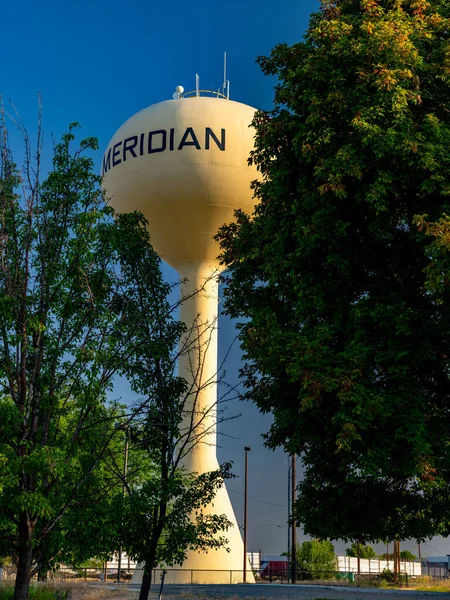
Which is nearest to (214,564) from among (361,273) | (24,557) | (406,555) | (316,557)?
(361,273)

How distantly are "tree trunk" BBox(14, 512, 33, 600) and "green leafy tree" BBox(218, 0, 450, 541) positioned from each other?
16.0ft

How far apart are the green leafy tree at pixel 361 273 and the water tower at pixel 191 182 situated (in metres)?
9.81

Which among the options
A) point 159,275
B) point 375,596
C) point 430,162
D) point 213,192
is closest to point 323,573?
point 375,596

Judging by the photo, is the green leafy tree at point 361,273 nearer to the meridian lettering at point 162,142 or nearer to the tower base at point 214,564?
the meridian lettering at point 162,142

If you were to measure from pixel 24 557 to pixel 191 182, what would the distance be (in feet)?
56.0

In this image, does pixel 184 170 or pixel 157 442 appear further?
pixel 184 170

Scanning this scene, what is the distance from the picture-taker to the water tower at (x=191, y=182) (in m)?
25.7

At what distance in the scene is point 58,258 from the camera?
11125 millimetres

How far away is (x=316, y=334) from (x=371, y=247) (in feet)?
7.98

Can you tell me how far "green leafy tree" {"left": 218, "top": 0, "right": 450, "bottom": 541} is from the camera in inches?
506

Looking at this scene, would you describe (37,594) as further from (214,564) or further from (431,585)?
(431,585)

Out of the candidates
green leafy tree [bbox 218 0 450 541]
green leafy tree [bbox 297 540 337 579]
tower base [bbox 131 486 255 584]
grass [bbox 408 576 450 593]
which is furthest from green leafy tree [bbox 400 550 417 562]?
green leafy tree [bbox 218 0 450 541]

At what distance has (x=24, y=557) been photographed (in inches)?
404

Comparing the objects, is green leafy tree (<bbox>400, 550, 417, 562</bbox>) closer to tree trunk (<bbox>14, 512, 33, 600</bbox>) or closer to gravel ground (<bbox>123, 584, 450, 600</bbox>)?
gravel ground (<bbox>123, 584, 450, 600</bbox>)
